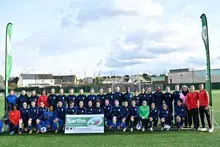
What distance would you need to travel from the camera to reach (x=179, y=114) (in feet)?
35.3

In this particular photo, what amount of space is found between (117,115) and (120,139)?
2.05 metres

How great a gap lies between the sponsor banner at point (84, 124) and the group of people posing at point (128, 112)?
1.05 ft

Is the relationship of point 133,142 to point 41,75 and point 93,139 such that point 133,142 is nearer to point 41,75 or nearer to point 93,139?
point 93,139

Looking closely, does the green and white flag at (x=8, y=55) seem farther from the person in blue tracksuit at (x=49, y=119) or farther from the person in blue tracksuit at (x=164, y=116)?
the person in blue tracksuit at (x=164, y=116)

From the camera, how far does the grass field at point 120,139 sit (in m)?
8.23

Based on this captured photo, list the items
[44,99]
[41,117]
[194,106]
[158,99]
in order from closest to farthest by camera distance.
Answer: [194,106]
[41,117]
[158,99]
[44,99]

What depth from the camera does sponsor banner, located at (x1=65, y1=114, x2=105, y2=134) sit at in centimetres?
1045

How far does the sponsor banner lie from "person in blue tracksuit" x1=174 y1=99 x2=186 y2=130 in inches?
113

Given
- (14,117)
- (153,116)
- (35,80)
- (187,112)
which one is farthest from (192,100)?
(35,80)

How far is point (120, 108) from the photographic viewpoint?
36.4ft

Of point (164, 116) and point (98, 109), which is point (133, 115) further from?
point (98, 109)

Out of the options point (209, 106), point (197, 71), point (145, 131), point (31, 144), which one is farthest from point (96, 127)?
point (197, 71)

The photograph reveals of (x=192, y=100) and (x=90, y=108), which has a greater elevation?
(x=192, y=100)

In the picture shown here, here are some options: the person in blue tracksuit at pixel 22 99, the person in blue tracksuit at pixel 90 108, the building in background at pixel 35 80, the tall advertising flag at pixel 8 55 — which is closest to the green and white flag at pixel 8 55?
the tall advertising flag at pixel 8 55
